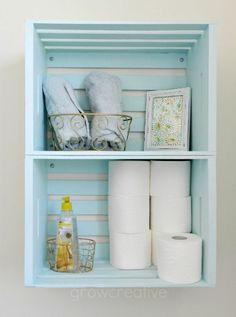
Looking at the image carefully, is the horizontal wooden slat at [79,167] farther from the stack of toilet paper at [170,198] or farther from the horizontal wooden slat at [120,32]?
the horizontal wooden slat at [120,32]

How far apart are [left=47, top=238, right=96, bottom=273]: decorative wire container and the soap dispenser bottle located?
0.5 inches

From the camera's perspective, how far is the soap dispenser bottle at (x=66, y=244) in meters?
A: 1.41

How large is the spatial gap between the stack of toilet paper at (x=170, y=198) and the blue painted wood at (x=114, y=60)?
1.31 feet

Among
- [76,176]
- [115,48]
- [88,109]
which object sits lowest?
[76,176]

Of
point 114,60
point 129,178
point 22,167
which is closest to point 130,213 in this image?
point 129,178

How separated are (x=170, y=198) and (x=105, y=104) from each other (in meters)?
0.39

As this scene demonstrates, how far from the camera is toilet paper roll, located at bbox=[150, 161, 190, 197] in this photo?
1455 millimetres

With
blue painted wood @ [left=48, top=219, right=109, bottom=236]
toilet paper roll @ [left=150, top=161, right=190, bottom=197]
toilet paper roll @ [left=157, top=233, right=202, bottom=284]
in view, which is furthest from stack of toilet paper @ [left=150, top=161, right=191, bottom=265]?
blue painted wood @ [left=48, top=219, right=109, bottom=236]

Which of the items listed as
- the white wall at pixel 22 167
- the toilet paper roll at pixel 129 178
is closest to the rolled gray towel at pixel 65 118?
the toilet paper roll at pixel 129 178

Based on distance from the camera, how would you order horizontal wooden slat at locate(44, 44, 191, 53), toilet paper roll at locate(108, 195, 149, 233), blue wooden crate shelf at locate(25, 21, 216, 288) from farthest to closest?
horizontal wooden slat at locate(44, 44, 191, 53) → toilet paper roll at locate(108, 195, 149, 233) → blue wooden crate shelf at locate(25, 21, 216, 288)

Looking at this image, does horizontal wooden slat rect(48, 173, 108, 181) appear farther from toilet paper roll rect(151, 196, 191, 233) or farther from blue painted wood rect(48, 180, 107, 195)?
toilet paper roll rect(151, 196, 191, 233)

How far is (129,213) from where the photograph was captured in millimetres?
1436

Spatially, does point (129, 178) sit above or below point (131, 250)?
above

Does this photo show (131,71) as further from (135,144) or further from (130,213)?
(130,213)
